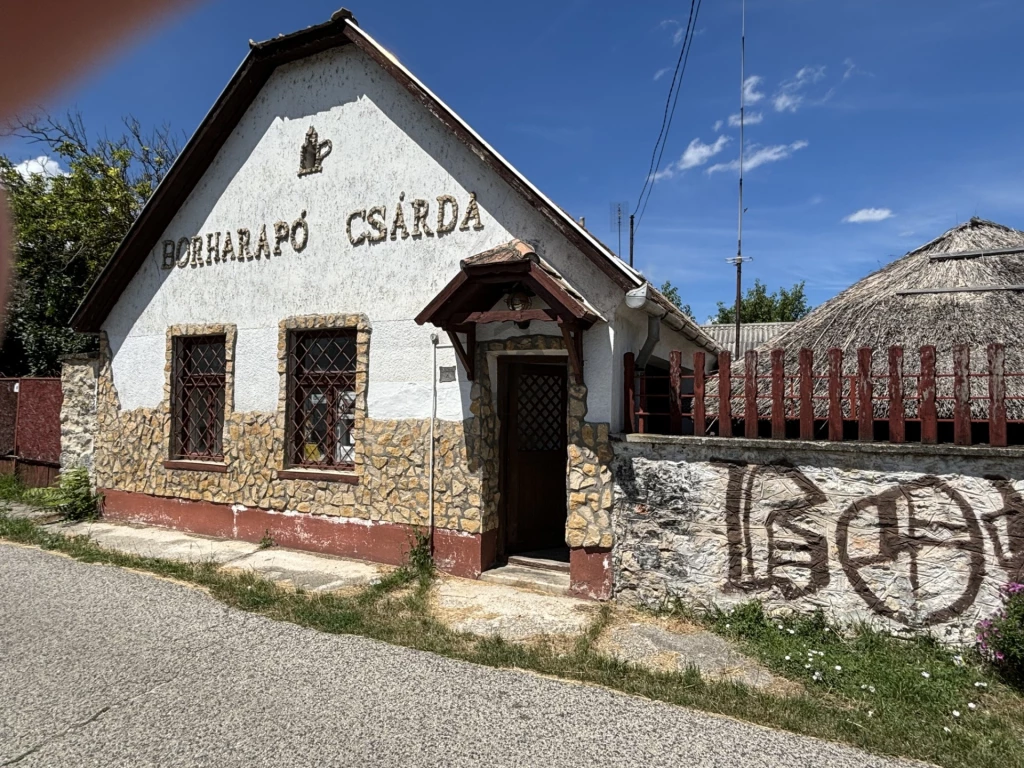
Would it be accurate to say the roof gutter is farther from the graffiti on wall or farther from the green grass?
the green grass

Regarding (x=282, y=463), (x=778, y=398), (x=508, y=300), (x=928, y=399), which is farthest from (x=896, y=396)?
(x=282, y=463)

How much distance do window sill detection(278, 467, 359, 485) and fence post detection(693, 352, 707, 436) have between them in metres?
3.99

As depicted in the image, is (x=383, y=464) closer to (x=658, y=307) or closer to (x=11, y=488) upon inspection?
(x=658, y=307)

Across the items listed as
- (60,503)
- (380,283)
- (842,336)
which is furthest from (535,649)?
(60,503)

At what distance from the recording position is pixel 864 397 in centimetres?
554

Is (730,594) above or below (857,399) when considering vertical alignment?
below

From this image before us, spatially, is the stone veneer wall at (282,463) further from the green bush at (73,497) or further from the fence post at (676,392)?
the fence post at (676,392)

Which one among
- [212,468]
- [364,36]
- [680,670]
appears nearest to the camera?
[680,670]

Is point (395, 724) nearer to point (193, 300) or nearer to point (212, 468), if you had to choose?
point (212, 468)

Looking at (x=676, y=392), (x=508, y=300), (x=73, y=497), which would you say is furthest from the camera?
(x=73, y=497)

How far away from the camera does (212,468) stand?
30.6ft

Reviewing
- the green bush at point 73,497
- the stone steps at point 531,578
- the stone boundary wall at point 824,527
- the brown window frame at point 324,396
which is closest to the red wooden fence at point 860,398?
the stone boundary wall at point 824,527

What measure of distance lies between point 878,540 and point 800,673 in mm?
1285

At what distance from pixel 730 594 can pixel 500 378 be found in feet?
10.4
